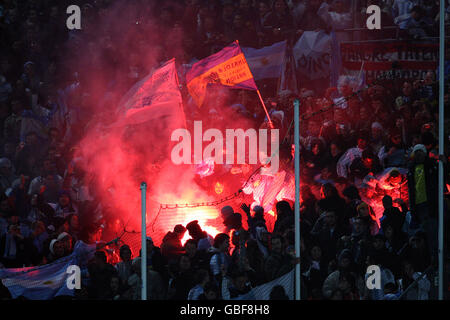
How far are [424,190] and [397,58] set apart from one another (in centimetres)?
366

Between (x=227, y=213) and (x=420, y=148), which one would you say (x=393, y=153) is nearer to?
(x=420, y=148)

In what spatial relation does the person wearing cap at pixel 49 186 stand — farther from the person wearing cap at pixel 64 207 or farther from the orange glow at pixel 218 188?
the orange glow at pixel 218 188

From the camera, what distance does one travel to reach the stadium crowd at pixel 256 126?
814cm

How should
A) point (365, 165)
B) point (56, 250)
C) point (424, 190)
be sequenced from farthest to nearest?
point (365, 165), point (56, 250), point (424, 190)

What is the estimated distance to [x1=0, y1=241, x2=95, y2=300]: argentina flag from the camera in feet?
27.9


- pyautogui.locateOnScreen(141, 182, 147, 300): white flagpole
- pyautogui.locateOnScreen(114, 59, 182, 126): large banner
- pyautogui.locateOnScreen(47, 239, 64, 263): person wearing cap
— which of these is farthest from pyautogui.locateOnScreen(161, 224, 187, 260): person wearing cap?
pyautogui.locateOnScreen(114, 59, 182, 126): large banner

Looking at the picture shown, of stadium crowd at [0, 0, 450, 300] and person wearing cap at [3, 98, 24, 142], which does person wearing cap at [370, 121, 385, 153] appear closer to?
stadium crowd at [0, 0, 450, 300]

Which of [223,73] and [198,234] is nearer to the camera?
[198,234]

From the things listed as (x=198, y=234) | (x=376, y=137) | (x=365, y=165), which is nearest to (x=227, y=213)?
(x=198, y=234)

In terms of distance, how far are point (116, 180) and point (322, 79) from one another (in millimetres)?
3840

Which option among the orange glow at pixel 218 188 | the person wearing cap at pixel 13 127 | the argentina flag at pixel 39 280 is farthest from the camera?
the person wearing cap at pixel 13 127

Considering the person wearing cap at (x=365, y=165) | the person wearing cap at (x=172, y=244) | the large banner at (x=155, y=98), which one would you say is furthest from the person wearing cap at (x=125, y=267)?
the large banner at (x=155, y=98)

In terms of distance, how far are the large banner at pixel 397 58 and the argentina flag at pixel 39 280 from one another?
18.6 feet

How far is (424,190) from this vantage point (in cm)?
853
